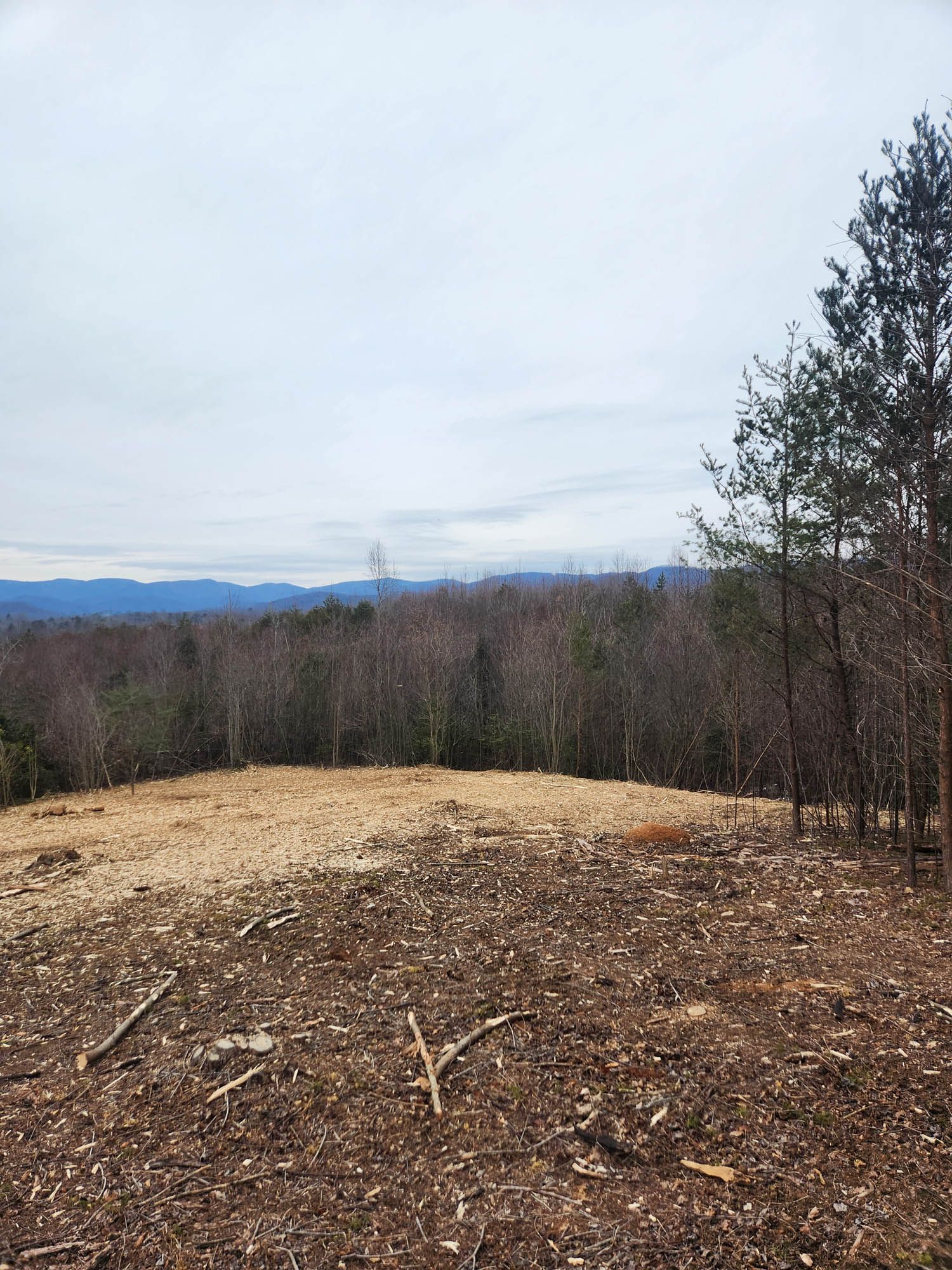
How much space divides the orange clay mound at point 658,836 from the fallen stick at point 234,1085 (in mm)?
4742

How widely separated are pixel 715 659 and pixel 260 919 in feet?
53.7

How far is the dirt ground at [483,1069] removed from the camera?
2.21 metres

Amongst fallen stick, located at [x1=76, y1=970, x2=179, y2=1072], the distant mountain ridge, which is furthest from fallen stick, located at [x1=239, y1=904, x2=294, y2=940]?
the distant mountain ridge

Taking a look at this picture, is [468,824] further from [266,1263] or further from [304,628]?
[304,628]

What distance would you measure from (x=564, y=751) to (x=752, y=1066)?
59.4ft

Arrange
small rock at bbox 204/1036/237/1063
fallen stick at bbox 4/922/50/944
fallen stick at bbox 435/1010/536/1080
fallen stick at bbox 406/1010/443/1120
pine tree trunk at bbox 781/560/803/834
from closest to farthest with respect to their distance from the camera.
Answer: fallen stick at bbox 406/1010/443/1120 → fallen stick at bbox 435/1010/536/1080 → small rock at bbox 204/1036/237/1063 → fallen stick at bbox 4/922/50/944 → pine tree trunk at bbox 781/560/803/834

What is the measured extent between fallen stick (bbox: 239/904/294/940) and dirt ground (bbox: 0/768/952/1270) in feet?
0.23

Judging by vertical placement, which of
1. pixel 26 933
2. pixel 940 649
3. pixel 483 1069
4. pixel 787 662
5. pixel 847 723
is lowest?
pixel 26 933

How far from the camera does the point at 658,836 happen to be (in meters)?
7.11

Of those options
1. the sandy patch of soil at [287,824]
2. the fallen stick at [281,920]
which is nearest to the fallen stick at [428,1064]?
the fallen stick at [281,920]

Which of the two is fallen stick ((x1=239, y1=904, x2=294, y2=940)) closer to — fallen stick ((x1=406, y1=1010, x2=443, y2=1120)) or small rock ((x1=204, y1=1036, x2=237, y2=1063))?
small rock ((x1=204, y1=1036, x2=237, y2=1063))

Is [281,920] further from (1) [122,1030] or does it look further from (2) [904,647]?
(2) [904,647]

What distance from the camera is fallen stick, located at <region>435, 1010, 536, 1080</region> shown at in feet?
10.0

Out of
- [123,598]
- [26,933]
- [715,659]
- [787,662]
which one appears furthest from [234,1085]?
[123,598]
